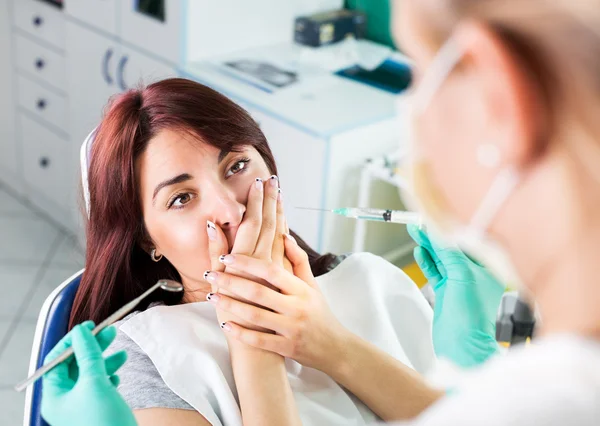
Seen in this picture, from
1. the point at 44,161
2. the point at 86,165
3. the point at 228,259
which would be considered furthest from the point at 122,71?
the point at 228,259

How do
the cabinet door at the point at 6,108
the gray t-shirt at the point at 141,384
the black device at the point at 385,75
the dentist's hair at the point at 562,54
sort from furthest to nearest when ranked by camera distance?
the cabinet door at the point at 6,108 → the black device at the point at 385,75 → the gray t-shirt at the point at 141,384 → the dentist's hair at the point at 562,54

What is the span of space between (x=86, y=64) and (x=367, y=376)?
90.4 inches

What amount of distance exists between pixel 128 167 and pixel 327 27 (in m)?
1.77

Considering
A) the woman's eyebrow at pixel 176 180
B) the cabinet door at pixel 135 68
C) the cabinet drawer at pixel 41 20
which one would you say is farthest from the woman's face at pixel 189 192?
the cabinet drawer at pixel 41 20

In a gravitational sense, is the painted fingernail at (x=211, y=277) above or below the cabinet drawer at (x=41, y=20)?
above

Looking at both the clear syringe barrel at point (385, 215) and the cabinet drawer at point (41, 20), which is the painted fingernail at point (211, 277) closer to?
the clear syringe barrel at point (385, 215)

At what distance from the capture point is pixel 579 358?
501 millimetres

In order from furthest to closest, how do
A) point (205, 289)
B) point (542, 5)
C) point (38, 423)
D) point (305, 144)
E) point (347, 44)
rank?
point (347, 44), point (305, 144), point (205, 289), point (38, 423), point (542, 5)

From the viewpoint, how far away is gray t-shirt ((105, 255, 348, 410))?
1190 millimetres

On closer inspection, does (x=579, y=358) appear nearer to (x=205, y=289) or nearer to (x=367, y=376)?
(x=367, y=376)

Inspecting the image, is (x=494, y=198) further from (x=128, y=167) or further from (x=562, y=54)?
(x=128, y=167)

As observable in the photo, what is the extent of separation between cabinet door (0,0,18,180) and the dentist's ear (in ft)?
11.1

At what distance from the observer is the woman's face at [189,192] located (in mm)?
1352

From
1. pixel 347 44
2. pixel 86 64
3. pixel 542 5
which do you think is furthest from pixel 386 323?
pixel 86 64
